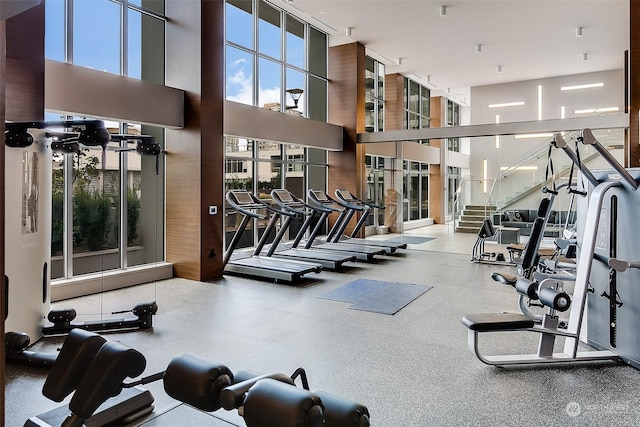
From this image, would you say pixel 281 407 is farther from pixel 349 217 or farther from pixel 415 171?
pixel 415 171

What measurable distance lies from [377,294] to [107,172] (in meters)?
4.35

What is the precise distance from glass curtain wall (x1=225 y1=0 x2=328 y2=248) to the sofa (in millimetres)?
4684

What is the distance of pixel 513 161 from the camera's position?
410 inches

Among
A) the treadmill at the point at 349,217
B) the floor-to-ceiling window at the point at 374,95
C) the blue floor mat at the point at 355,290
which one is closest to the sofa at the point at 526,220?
the treadmill at the point at 349,217

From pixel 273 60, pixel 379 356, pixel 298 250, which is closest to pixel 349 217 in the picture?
pixel 298 250

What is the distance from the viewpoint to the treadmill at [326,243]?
8961mm

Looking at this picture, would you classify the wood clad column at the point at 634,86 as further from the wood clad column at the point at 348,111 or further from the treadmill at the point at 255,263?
the treadmill at the point at 255,263

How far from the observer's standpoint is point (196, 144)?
23.5ft

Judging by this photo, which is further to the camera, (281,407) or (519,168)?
(519,168)

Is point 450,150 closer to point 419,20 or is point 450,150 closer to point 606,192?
point 419,20

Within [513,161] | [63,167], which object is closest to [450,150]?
[513,161]

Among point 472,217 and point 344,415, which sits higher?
point 472,217

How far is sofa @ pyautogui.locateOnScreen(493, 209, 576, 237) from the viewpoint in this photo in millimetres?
9773

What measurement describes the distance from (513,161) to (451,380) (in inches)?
323
